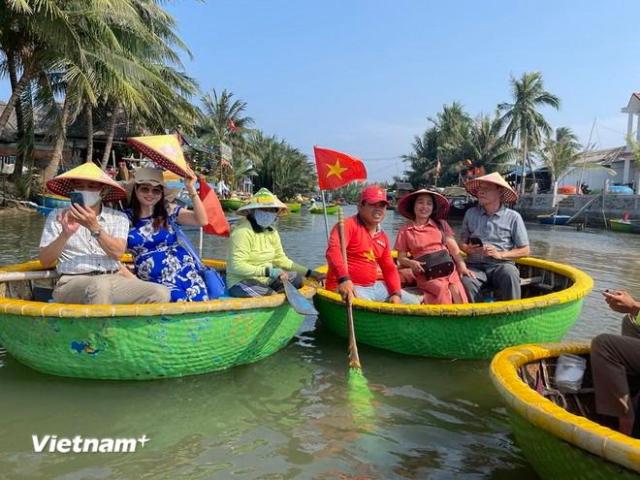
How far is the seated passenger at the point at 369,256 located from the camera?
499cm

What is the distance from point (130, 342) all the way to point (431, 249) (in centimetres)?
284

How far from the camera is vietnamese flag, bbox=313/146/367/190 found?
561 cm

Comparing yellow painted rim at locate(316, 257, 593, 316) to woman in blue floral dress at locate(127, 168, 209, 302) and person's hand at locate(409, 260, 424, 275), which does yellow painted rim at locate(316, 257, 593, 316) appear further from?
woman in blue floral dress at locate(127, 168, 209, 302)

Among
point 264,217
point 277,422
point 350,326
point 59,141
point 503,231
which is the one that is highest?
point 59,141

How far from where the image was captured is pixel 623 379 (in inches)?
110

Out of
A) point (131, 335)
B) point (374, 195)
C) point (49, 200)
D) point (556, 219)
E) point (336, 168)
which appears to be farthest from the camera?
point (556, 219)

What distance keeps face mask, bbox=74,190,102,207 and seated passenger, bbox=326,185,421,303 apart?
1.91 metres

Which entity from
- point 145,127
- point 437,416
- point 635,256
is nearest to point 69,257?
point 437,416

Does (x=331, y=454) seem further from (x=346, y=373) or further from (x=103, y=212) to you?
(x=103, y=212)

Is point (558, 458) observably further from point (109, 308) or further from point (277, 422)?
point (109, 308)

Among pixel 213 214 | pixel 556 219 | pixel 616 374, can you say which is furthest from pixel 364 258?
pixel 556 219

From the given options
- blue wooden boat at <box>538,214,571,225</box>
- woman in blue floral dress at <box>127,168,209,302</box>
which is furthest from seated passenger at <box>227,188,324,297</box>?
blue wooden boat at <box>538,214,571,225</box>

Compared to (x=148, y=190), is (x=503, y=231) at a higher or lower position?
lower

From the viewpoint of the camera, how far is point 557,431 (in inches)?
90.6
